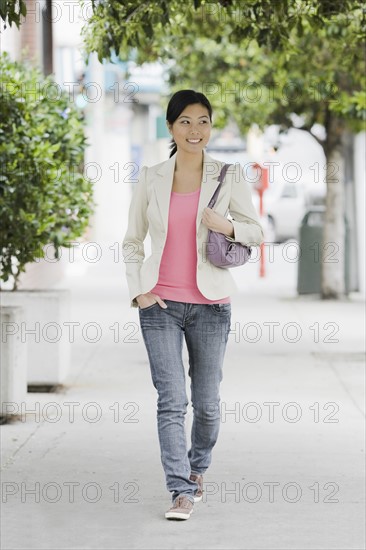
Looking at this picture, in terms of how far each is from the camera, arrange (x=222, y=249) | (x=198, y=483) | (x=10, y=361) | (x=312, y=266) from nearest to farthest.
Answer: (x=222, y=249) → (x=198, y=483) → (x=10, y=361) → (x=312, y=266)

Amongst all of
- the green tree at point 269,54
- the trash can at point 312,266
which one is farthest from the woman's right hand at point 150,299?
the trash can at point 312,266

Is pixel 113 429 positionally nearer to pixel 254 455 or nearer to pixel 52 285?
pixel 254 455

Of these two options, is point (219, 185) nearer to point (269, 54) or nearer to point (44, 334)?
point (44, 334)

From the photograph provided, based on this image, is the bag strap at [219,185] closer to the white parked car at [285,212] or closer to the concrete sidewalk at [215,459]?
the concrete sidewalk at [215,459]

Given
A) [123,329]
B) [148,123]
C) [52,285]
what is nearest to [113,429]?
[123,329]

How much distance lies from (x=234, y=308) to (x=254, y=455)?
33.0 feet

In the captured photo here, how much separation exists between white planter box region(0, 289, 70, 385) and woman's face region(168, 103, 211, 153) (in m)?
4.32

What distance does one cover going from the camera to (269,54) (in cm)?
1570

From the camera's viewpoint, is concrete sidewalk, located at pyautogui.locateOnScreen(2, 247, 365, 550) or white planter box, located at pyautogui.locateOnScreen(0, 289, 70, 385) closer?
concrete sidewalk, located at pyautogui.locateOnScreen(2, 247, 365, 550)

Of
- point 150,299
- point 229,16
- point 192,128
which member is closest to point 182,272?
point 150,299

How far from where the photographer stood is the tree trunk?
19.3 metres

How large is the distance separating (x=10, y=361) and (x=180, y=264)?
311 cm

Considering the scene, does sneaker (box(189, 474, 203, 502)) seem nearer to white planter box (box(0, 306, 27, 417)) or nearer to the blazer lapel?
the blazer lapel

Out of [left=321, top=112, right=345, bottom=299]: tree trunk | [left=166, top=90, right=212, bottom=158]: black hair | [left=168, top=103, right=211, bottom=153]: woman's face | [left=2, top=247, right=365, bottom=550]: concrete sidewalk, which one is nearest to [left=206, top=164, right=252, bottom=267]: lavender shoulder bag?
[left=168, top=103, right=211, bottom=153]: woman's face
